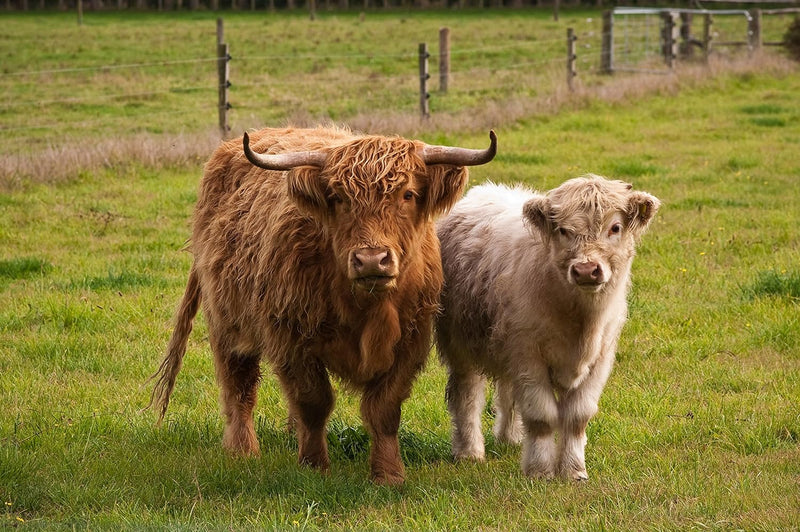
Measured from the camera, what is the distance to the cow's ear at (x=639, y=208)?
183 inches

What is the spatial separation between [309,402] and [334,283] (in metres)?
0.64

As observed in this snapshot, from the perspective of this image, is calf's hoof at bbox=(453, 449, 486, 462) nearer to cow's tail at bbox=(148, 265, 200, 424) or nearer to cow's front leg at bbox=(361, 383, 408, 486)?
cow's front leg at bbox=(361, 383, 408, 486)

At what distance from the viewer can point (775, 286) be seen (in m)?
7.58

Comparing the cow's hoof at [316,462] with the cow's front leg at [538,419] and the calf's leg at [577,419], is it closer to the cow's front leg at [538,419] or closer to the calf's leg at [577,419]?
the cow's front leg at [538,419]

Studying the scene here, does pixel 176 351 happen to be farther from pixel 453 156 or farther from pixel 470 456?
pixel 453 156

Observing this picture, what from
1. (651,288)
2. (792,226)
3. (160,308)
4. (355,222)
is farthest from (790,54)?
(355,222)

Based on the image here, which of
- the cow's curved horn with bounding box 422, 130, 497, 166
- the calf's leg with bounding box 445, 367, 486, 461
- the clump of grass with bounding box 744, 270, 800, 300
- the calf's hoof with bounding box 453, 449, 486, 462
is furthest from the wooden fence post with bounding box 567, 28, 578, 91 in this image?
the cow's curved horn with bounding box 422, 130, 497, 166

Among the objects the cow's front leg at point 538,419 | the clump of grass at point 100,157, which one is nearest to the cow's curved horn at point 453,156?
the cow's front leg at point 538,419

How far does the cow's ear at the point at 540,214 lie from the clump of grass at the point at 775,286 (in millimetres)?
3383

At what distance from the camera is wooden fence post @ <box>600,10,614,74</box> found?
24.4 m

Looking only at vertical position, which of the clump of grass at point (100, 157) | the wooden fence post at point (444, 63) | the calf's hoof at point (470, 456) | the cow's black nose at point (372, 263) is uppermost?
the wooden fence post at point (444, 63)

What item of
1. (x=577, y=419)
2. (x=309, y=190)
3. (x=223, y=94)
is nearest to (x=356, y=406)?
(x=577, y=419)

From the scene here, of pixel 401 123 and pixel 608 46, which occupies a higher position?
pixel 608 46

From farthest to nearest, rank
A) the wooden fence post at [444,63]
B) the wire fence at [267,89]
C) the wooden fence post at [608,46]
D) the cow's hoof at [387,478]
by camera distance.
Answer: the wooden fence post at [608,46] → the wooden fence post at [444,63] → the wire fence at [267,89] → the cow's hoof at [387,478]
